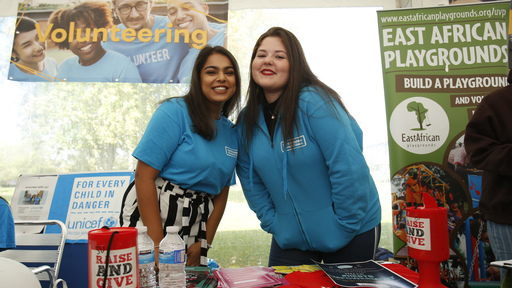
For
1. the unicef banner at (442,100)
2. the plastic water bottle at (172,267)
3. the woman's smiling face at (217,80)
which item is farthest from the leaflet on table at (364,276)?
the unicef banner at (442,100)

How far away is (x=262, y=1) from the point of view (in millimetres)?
3158

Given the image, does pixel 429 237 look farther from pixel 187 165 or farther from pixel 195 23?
pixel 195 23

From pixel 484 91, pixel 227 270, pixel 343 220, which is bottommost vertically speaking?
pixel 227 270

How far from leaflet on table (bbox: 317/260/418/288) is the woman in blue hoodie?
24 cm

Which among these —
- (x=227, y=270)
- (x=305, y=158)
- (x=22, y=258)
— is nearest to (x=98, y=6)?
(x=22, y=258)

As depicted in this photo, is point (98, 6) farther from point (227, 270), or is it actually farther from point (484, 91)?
point (484, 91)

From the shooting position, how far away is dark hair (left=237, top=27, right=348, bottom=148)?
1.33 m

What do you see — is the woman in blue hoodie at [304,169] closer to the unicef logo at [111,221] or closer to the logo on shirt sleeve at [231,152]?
the logo on shirt sleeve at [231,152]

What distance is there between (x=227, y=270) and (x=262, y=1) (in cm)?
270

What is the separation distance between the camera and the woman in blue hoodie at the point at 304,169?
1.26 meters

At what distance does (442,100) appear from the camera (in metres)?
2.59

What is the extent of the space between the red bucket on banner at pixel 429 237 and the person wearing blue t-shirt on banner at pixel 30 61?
318cm

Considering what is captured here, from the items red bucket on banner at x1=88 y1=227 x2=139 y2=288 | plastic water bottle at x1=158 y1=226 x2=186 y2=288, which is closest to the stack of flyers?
plastic water bottle at x1=158 y1=226 x2=186 y2=288

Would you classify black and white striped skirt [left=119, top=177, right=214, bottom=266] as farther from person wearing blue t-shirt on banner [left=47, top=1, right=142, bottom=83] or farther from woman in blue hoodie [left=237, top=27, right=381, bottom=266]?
person wearing blue t-shirt on banner [left=47, top=1, right=142, bottom=83]
